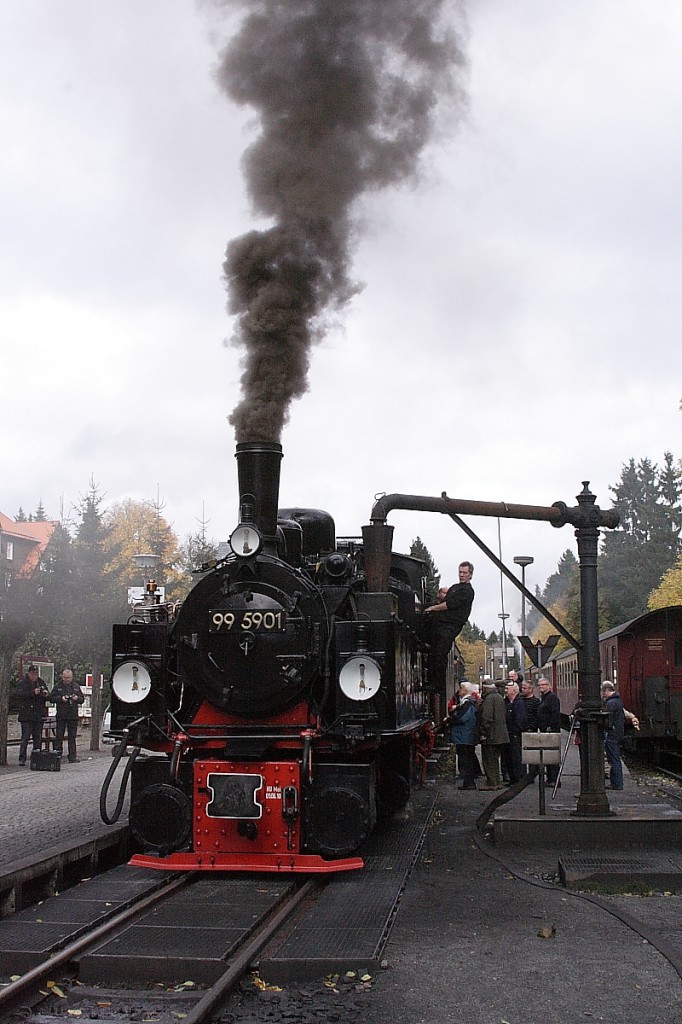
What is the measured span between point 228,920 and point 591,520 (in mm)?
5243

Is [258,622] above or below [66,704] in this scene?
above

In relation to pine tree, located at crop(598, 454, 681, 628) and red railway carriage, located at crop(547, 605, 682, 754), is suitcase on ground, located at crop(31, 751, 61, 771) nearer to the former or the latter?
red railway carriage, located at crop(547, 605, 682, 754)

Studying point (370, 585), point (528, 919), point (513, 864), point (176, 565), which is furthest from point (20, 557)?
point (176, 565)

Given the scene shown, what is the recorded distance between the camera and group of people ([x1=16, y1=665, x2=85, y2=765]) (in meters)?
16.9

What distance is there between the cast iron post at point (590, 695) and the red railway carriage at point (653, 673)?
311 inches

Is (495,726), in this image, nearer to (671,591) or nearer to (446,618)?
(446,618)

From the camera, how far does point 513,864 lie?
28.6 ft

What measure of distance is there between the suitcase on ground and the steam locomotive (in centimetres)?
813

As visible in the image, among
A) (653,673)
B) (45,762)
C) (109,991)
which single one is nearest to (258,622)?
(109,991)

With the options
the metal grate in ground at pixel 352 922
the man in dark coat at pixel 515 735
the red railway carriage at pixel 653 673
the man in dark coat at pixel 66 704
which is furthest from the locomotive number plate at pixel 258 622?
the red railway carriage at pixel 653 673

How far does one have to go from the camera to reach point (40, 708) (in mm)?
16891

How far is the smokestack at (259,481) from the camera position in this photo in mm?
8625

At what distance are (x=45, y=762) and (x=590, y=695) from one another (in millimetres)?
9870

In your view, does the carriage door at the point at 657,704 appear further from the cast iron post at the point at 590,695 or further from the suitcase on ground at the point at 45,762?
the suitcase on ground at the point at 45,762
